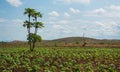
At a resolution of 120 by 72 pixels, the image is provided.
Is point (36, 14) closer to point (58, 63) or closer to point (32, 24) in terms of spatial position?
point (32, 24)

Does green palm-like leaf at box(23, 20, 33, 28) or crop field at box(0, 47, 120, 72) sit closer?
crop field at box(0, 47, 120, 72)

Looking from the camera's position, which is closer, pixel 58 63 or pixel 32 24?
pixel 58 63

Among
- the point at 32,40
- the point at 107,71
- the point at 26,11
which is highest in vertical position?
the point at 26,11

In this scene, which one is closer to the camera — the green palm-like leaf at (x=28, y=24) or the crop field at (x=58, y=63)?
the crop field at (x=58, y=63)

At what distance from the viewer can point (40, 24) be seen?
43.1 metres

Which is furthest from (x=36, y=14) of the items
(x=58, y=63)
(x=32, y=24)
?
(x=58, y=63)

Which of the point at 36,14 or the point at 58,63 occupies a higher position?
the point at 36,14

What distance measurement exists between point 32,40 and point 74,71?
22722 millimetres

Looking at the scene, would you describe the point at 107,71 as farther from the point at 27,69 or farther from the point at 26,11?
the point at 26,11

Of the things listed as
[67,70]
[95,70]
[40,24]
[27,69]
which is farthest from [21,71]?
[40,24]

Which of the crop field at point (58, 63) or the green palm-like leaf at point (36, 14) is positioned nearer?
the crop field at point (58, 63)

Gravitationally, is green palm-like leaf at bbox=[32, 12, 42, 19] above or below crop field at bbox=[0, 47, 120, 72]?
above

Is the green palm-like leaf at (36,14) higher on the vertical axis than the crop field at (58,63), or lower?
higher

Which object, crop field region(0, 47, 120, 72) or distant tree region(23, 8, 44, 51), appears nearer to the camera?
crop field region(0, 47, 120, 72)
